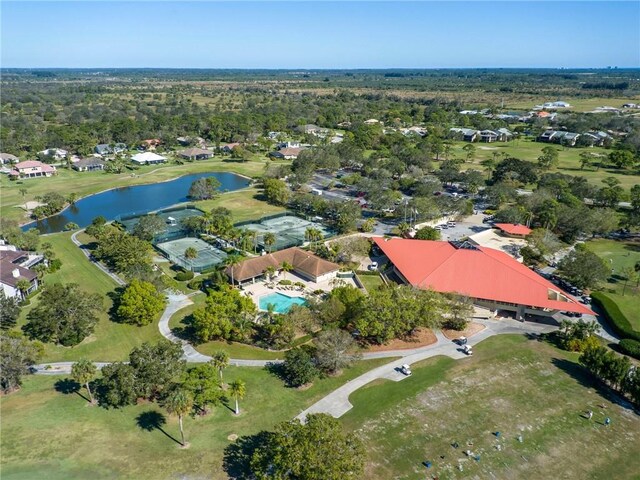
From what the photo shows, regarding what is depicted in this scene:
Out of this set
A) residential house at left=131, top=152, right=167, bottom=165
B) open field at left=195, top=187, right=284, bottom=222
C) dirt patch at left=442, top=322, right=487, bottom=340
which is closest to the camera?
dirt patch at left=442, top=322, right=487, bottom=340

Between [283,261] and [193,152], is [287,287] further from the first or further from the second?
[193,152]

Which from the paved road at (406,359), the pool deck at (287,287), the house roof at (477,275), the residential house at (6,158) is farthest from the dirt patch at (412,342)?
the residential house at (6,158)

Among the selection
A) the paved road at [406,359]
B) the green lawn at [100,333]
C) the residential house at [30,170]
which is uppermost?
the residential house at [30,170]

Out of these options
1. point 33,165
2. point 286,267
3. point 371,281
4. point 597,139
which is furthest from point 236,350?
point 597,139

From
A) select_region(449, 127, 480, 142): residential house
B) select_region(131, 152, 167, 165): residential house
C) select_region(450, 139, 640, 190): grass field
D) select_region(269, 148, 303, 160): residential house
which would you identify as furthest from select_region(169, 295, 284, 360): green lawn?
select_region(449, 127, 480, 142): residential house

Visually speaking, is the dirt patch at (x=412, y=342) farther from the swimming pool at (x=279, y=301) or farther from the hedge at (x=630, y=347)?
the hedge at (x=630, y=347)

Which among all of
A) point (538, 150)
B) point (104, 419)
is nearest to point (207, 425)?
point (104, 419)

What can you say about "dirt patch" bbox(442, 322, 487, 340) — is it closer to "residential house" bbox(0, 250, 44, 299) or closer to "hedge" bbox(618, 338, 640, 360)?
"hedge" bbox(618, 338, 640, 360)
